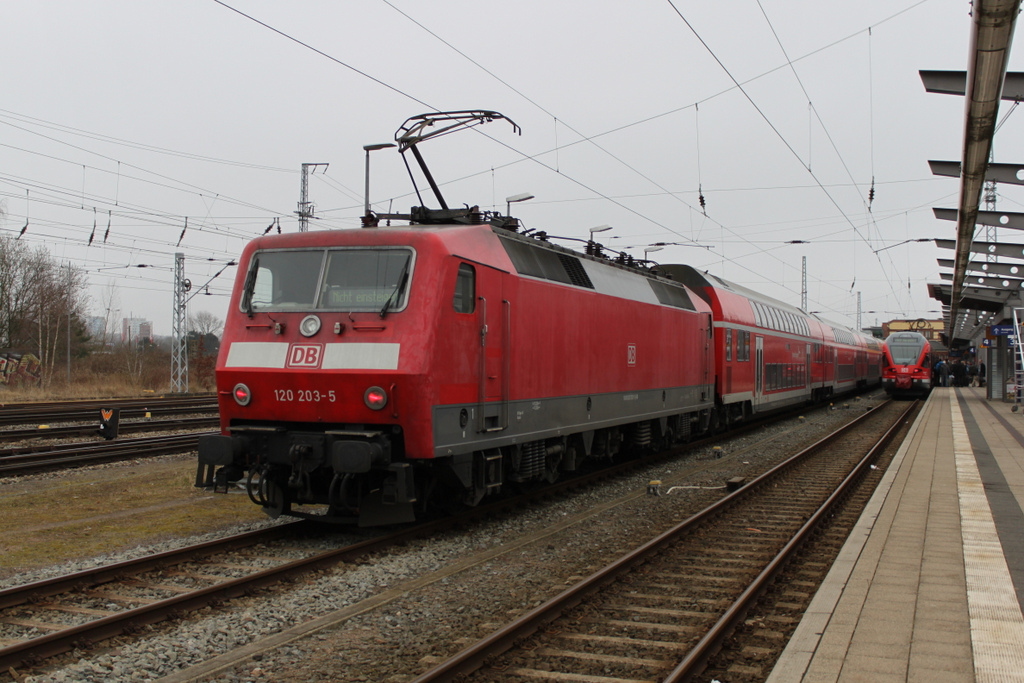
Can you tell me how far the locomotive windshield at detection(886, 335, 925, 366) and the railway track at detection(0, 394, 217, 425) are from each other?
30412 millimetres

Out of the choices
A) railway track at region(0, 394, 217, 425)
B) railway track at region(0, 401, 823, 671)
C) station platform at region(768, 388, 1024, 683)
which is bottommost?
railway track at region(0, 401, 823, 671)

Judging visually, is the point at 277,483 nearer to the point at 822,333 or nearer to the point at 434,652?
the point at 434,652

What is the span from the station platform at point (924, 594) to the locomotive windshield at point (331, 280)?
4.87 metres

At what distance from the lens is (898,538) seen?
8.48 meters

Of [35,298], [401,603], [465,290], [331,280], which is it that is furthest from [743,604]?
[35,298]

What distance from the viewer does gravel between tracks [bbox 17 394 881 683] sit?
205 inches

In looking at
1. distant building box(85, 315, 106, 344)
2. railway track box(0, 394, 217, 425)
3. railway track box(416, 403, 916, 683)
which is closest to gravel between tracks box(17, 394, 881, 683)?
railway track box(416, 403, 916, 683)

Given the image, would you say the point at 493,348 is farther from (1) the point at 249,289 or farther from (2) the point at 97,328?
(2) the point at 97,328

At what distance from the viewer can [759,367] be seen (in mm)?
23281

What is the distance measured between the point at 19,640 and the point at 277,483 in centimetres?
328

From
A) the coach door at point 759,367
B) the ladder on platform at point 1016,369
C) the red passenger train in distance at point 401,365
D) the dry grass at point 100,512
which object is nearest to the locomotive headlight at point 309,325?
the red passenger train in distance at point 401,365

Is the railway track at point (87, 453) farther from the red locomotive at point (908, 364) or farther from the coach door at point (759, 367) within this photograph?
the red locomotive at point (908, 364)

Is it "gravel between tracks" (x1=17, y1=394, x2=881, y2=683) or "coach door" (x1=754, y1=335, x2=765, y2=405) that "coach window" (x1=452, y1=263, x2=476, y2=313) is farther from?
"coach door" (x1=754, y1=335, x2=765, y2=405)

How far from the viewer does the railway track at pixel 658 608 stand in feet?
17.2
